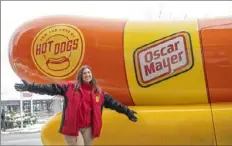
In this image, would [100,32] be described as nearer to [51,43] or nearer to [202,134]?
[51,43]

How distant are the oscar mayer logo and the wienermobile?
0.4 inches

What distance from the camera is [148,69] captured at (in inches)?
165

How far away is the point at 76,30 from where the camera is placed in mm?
4355

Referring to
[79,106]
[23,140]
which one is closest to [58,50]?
[79,106]

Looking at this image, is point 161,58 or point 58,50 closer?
point 161,58

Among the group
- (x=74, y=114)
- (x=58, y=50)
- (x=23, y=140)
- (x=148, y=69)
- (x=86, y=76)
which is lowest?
(x=23, y=140)

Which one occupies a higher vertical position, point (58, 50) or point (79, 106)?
point (58, 50)

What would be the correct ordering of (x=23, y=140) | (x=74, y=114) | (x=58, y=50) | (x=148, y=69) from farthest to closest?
(x=23, y=140)
(x=58, y=50)
(x=148, y=69)
(x=74, y=114)

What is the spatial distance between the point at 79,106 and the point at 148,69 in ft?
3.24

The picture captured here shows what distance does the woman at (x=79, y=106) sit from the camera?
354 cm

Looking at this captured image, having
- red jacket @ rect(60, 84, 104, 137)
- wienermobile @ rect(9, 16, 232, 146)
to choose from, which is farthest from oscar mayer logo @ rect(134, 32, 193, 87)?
red jacket @ rect(60, 84, 104, 137)

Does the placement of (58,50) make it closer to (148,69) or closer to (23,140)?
(148,69)

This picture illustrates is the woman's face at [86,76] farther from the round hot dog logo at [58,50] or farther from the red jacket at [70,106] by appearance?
the round hot dog logo at [58,50]

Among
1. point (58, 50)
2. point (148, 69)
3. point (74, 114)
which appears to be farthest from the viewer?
point (58, 50)
